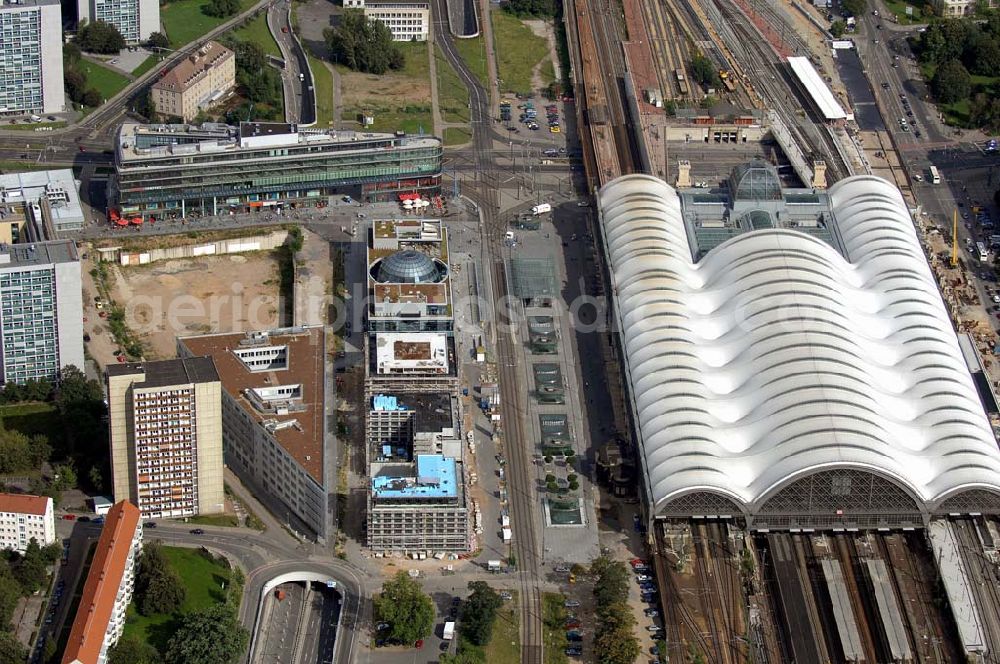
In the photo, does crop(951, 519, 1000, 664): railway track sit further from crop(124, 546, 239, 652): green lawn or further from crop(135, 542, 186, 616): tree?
crop(135, 542, 186, 616): tree

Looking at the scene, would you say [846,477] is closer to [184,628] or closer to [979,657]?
[979,657]

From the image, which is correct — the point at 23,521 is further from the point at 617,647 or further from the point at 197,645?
the point at 617,647

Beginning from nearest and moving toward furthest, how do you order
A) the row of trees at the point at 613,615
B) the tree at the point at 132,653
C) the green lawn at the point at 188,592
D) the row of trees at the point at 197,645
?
the tree at the point at 132,653
the row of trees at the point at 197,645
the row of trees at the point at 613,615
the green lawn at the point at 188,592

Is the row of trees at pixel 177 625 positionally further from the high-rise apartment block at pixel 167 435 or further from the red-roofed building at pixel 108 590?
the high-rise apartment block at pixel 167 435

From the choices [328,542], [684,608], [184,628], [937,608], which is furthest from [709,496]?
[184,628]

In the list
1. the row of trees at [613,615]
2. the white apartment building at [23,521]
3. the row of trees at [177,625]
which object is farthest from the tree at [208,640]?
→ the row of trees at [613,615]

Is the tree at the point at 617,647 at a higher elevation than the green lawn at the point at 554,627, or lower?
lower

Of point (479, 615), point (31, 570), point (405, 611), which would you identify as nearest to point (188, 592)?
point (31, 570)
